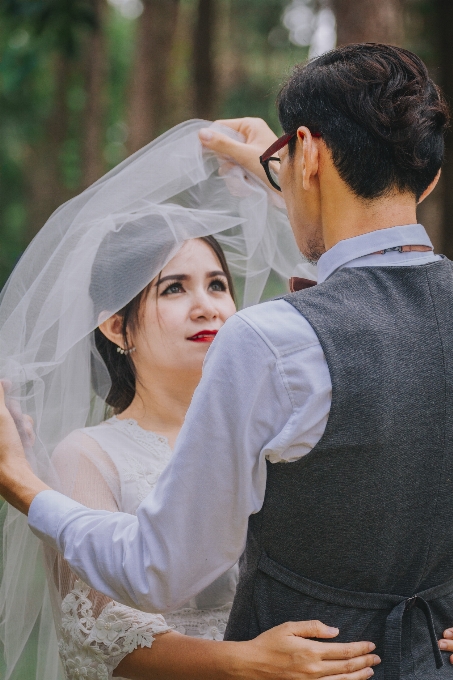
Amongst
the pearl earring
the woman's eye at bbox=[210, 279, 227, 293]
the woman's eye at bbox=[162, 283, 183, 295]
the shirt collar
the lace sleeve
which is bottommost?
the lace sleeve

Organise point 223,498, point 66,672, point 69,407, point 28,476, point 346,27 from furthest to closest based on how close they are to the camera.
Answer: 1. point 346,27
2. point 69,407
3. point 66,672
4. point 28,476
5. point 223,498

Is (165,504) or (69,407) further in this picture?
(69,407)

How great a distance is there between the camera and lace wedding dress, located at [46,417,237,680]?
2248mm

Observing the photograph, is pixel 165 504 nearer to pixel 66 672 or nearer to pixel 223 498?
pixel 223 498

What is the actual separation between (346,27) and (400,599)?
3905 millimetres

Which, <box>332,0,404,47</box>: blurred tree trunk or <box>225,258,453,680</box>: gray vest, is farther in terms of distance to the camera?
<box>332,0,404,47</box>: blurred tree trunk

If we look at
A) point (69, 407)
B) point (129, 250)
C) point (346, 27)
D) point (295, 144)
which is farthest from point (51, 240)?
point (346, 27)

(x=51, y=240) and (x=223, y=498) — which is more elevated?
(x=51, y=240)

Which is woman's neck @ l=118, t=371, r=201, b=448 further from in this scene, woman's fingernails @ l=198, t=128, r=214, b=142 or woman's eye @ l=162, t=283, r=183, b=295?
woman's fingernails @ l=198, t=128, r=214, b=142

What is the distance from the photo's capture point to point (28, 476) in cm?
206

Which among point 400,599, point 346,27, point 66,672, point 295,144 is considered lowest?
point 66,672

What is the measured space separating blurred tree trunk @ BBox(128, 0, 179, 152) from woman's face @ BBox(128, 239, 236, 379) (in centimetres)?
589

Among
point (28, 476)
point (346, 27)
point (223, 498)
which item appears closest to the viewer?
point (223, 498)

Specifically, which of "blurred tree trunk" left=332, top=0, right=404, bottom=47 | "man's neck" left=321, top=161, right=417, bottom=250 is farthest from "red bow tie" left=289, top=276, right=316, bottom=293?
"blurred tree trunk" left=332, top=0, right=404, bottom=47
